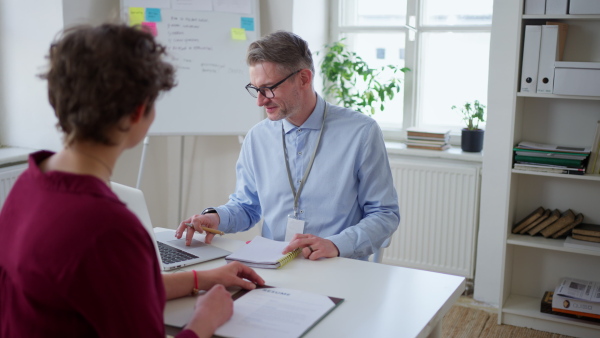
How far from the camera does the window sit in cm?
378

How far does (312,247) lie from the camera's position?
6.09 ft

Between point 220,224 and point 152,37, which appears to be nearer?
point 152,37

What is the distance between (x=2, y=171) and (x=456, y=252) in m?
2.46

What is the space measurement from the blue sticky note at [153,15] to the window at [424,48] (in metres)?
1.27

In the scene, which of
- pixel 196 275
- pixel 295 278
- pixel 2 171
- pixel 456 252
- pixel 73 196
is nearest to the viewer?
pixel 73 196

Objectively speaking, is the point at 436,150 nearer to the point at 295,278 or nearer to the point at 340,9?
the point at 340,9

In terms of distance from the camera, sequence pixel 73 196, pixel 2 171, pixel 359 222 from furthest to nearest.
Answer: pixel 2 171 < pixel 359 222 < pixel 73 196

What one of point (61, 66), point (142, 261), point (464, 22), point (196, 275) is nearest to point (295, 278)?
point (196, 275)

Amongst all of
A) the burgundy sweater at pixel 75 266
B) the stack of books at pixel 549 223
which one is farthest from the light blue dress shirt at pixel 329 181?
the stack of books at pixel 549 223

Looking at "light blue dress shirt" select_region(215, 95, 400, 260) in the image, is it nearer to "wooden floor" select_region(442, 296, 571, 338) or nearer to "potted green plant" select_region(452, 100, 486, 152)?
"wooden floor" select_region(442, 296, 571, 338)

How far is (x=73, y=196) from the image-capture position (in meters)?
0.97

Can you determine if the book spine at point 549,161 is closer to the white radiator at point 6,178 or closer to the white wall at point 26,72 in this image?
the white wall at point 26,72

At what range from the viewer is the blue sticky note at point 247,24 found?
3.50m

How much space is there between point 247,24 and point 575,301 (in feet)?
7.24
